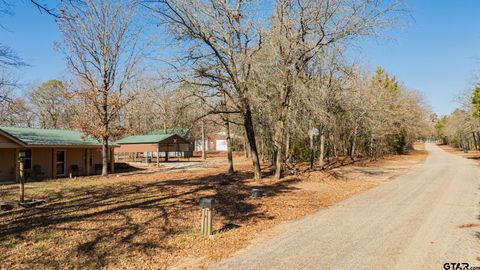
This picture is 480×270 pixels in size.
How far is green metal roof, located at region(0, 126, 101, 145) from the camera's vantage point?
17.7 meters

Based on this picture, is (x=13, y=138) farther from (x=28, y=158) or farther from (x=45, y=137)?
(x=45, y=137)

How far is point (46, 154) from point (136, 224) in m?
15.8

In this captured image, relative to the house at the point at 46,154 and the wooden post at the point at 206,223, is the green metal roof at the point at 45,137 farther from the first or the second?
the wooden post at the point at 206,223

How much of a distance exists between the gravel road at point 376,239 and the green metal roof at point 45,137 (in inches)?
662

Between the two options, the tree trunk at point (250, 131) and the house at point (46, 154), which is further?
the house at point (46, 154)

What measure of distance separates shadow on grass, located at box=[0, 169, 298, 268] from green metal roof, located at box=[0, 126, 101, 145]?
799 centimetres

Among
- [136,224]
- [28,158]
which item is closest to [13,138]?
[28,158]

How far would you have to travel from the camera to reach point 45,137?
63.5 ft

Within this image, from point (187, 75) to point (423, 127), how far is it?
46677 mm

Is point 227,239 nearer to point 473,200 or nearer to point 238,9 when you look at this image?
point 473,200

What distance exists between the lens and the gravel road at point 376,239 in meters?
4.63

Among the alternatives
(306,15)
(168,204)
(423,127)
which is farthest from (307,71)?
(423,127)

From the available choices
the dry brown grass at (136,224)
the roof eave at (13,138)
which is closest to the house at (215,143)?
the roof eave at (13,138)

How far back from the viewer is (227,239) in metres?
5.88
